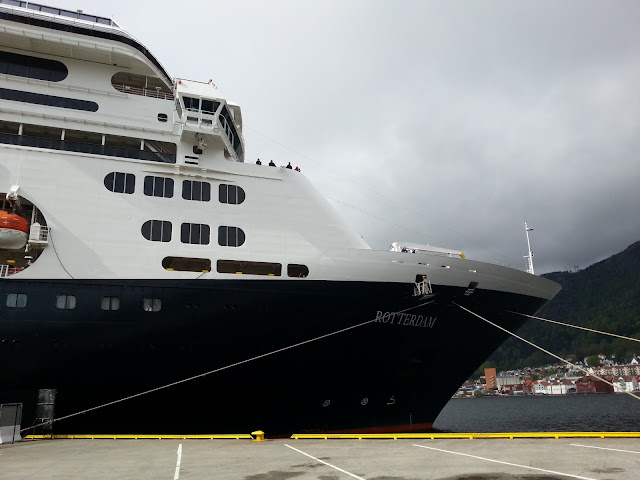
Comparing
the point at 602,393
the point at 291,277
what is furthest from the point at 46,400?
the point at 602,393

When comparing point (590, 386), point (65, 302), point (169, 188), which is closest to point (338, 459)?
point (65, 302)

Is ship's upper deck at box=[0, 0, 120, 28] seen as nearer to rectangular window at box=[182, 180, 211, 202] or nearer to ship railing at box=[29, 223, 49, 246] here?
rectangular window at box=[182, 180, 211, 202]

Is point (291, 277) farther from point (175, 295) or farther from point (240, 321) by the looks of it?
point (175, 295)

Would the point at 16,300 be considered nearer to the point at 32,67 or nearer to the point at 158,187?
the point at 158,187

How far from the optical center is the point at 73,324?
13.5 m

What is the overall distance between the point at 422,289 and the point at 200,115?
10096mm

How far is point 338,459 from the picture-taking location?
8398 mm

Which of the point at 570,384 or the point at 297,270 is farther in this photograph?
the point at 570,384

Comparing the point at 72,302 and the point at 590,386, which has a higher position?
the point at 72,302

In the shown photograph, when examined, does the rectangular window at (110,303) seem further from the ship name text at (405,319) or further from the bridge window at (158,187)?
the ship name text at (405,319)

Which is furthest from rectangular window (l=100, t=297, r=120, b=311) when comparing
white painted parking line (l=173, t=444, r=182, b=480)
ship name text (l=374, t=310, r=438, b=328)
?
ship name text (l=374, t=310, r=438, b=328)

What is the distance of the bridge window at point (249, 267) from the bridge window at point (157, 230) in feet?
6.53

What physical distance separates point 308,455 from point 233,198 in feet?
32.2

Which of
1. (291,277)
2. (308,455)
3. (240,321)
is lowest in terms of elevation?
(308,455)
